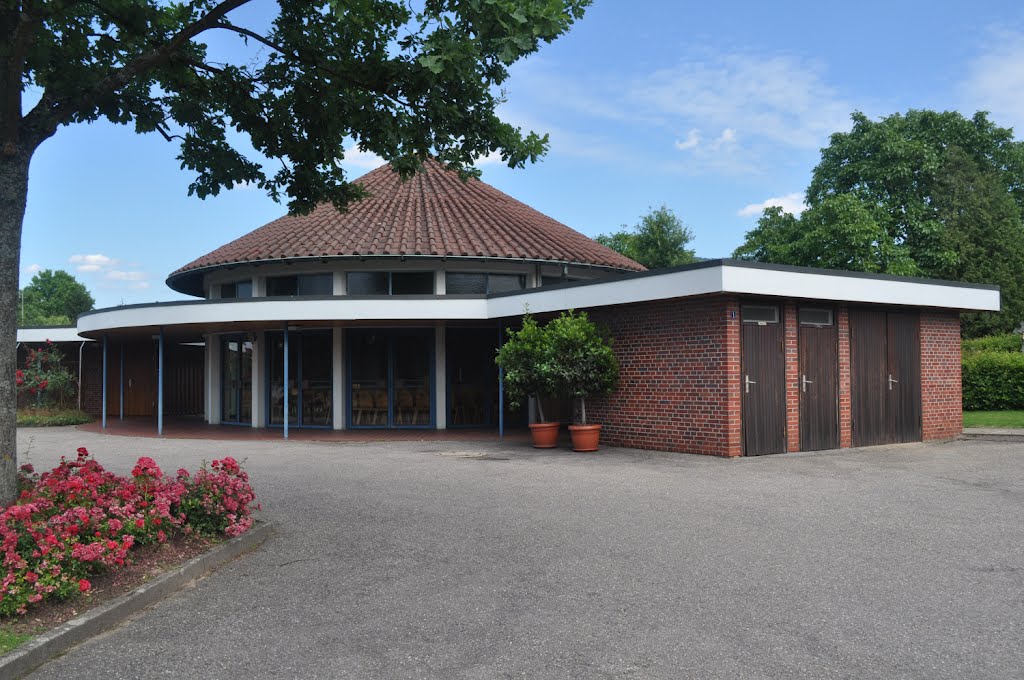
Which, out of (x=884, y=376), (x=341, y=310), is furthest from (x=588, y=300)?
(x=884, y=376)

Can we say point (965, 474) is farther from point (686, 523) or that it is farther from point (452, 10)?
point (452, 10)

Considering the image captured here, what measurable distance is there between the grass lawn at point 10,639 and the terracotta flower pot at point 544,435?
34.4 feet

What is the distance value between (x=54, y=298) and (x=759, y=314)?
3725 inches

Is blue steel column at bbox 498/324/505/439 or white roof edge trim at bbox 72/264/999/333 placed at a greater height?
white roof edge trim at bbox 72/264/999/333

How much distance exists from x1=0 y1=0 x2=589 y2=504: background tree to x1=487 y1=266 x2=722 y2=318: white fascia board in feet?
15.0

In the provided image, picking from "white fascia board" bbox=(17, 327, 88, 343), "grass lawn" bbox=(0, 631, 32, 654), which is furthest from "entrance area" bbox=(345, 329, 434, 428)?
"grass lawn" bbox=(0, 631, 32, 654)

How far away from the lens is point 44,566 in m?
4.80

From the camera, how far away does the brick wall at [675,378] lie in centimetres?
1241

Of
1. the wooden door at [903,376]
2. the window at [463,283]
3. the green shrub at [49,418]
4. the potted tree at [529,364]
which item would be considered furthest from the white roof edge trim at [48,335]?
the wooden door at [903,376]

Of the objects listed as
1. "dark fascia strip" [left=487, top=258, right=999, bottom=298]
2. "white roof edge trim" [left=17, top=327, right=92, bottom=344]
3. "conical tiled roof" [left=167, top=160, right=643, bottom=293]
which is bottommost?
"white roof edge trim" [left=17, top=327, right=92, bottom=344]

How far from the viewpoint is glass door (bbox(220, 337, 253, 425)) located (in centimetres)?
2003

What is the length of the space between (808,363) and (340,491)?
8428 millimetres

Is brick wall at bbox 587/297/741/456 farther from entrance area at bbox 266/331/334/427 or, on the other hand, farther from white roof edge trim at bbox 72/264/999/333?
entrance area at bbox 266/331/334/427

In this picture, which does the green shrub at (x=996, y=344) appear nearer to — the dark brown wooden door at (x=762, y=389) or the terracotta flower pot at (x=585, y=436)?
the dark brown wooden door at (x=762, y=389)
